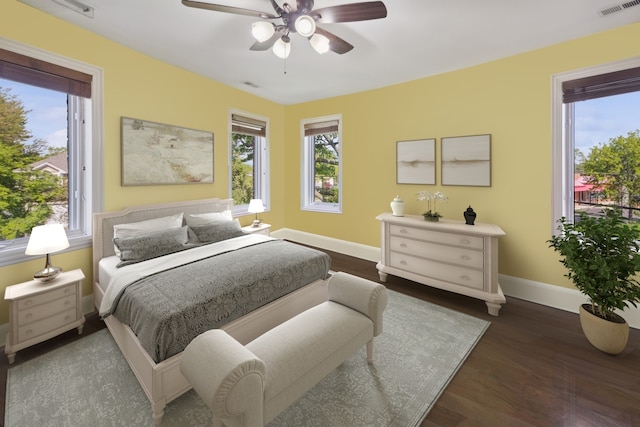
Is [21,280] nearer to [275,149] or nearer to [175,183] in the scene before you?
[175,183]

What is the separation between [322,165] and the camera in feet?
17.2

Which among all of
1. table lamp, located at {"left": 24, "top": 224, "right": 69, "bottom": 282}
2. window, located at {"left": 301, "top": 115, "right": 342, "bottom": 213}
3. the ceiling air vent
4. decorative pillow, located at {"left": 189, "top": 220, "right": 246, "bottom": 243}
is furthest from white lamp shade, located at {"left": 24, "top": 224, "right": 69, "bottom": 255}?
the ceiling air vent

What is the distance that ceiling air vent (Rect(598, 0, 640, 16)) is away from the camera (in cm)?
217

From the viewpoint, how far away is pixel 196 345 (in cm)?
140

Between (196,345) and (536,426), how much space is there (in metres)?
2.06

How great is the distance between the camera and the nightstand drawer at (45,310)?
209cm

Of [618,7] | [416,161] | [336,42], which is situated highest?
[618,7]

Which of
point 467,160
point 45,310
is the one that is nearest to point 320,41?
point 467,160

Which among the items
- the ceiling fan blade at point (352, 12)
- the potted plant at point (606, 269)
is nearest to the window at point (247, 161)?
the ceiling fan blade at point (352, 12)

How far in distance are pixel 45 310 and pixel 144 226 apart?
106 centimetres

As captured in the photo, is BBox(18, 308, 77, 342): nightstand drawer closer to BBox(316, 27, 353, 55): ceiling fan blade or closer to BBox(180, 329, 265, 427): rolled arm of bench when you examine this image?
BBox(180, 329, 265, 427): rolled arm of bench

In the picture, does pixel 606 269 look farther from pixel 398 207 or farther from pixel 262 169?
pixel 262 169

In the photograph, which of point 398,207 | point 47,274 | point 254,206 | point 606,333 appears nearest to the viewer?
point 606,333

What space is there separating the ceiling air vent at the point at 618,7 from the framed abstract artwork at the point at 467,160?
1319 millimetres
